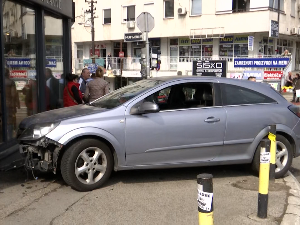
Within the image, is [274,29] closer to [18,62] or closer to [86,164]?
[18,62]

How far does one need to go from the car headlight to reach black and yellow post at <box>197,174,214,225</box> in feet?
8.91

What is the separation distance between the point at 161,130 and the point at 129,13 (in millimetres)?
33269

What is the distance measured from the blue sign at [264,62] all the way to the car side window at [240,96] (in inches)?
484

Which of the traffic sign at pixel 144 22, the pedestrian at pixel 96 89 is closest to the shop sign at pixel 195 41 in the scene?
the traffic sign at pixel 144 22

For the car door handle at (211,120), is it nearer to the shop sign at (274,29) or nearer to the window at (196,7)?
the shop sign at (274,29)

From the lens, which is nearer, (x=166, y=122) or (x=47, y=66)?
(x=166, y=122)

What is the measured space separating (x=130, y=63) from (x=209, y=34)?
8.42 m

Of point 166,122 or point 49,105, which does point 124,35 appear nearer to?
point 49,105

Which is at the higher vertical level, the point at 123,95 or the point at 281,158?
the point at 123,95

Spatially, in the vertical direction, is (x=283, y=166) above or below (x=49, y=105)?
below

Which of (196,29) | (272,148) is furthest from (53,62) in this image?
(196,29)

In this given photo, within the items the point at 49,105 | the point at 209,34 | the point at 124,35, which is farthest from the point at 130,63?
the point at 49,105

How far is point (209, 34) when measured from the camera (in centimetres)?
3225

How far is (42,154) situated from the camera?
5168 millimetres
